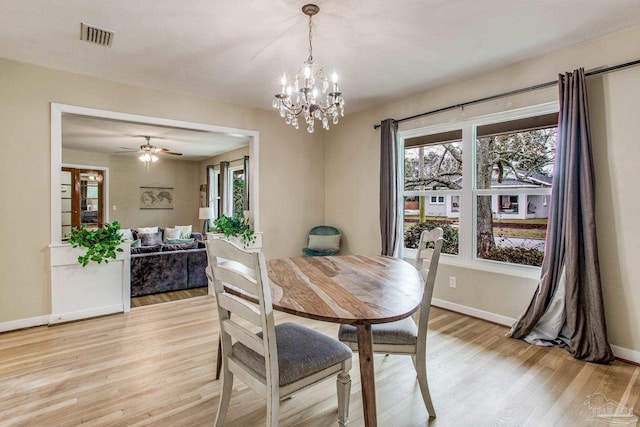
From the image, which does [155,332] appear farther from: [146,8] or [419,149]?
[419,149]

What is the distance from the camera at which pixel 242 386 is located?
214 centimetres

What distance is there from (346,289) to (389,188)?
8.48 feet

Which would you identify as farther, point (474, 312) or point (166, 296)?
point (166, 296)

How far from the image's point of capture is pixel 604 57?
2584mm

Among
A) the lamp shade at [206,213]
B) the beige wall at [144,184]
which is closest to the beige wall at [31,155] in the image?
the lamp shade at [206,213]

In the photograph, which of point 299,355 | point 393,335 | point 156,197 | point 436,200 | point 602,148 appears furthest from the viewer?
point 156,197

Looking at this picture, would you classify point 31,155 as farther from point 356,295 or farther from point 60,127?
point 356,295

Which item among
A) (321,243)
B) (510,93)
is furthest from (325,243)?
(510,93)

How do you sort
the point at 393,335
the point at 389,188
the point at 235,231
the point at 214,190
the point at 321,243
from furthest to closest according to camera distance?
the point at 214,190
the point at 321,243
the point at 235,231
the point at 389,188
the point at 393,335

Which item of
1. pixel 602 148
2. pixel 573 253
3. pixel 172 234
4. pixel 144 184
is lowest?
pixel 172 234

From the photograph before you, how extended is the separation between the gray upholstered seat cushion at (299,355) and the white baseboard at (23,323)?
8.80ft

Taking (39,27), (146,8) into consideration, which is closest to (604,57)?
(146,8)

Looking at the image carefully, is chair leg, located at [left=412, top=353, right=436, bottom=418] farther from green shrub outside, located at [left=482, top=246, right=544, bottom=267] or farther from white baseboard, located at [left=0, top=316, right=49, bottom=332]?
white baseboard, located at [left=0, top=316, right=49, bottom=332]

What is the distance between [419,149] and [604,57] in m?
1.85
